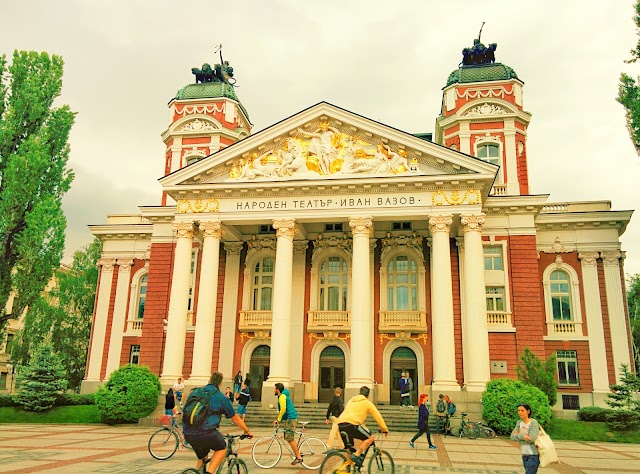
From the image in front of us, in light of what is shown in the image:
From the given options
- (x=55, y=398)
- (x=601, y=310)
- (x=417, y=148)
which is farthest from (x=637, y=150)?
(x=55, y=398)

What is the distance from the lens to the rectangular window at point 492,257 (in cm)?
3192

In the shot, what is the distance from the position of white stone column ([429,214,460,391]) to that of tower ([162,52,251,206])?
18.5 m

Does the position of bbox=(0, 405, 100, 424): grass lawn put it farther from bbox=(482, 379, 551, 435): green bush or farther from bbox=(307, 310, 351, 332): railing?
bbox=(482, 379, 551, 435): green bush

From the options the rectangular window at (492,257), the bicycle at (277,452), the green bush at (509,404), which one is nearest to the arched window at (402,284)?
the rectangular window at (492,257)

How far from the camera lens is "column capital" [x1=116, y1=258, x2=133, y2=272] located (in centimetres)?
3864

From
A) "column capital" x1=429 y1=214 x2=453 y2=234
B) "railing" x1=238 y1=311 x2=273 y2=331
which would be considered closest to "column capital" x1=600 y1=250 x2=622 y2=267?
"column capital" x1=429 y1=214 x2=453 y2=234

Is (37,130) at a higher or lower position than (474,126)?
lower

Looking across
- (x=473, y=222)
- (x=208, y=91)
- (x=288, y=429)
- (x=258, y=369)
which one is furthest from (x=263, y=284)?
(x=288, y=429)

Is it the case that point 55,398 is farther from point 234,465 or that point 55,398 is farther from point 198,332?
point 234,465

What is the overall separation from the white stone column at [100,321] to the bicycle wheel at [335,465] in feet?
99.1

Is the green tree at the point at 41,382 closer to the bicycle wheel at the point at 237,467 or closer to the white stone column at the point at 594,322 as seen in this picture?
the bicycle wheel at the point at 237,467

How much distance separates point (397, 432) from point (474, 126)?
21102 millimetres

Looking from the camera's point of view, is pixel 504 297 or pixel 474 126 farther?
pixel 474 126

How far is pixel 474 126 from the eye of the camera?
36.9 metres
